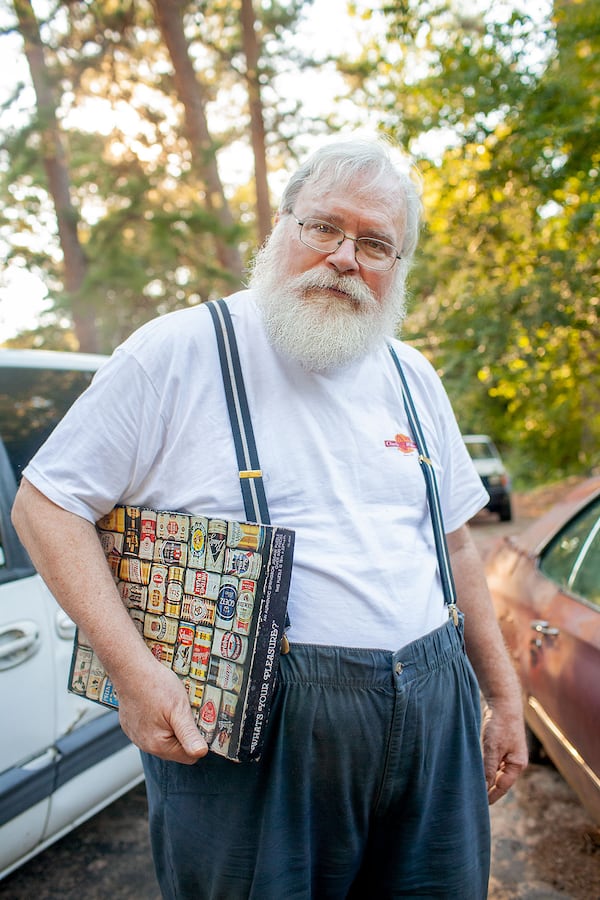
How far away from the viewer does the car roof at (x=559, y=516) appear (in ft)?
10.1

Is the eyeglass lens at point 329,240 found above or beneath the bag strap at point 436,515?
above

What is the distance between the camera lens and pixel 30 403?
2.71 metres

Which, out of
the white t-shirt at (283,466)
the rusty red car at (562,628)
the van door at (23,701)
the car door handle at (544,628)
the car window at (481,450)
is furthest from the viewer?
the car window at (481,450)

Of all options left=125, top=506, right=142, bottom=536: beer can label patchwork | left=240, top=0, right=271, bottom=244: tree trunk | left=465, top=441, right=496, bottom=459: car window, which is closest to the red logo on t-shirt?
left=125, top=506, right=142, bottom=536: beer can label patchwork

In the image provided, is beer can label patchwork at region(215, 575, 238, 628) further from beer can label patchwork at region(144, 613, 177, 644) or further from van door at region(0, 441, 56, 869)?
van door at region(0, 441, 56, 869)

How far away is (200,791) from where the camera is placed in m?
1.29

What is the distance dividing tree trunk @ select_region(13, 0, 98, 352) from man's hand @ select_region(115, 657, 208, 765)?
9129 mm

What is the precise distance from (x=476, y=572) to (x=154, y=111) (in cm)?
1035

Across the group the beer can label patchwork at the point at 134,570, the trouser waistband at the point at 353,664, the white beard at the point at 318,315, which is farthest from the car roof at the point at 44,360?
the trouser waistband at the point at 353,664

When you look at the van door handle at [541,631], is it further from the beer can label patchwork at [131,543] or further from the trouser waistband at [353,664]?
the beer can label patchwork at [131,543]

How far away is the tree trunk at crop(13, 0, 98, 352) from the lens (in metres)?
9.06

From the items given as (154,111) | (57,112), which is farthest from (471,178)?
(57,112)

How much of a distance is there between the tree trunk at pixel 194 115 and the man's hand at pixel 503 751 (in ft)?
27.6

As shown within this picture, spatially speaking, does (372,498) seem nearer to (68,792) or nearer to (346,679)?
(346,679)
